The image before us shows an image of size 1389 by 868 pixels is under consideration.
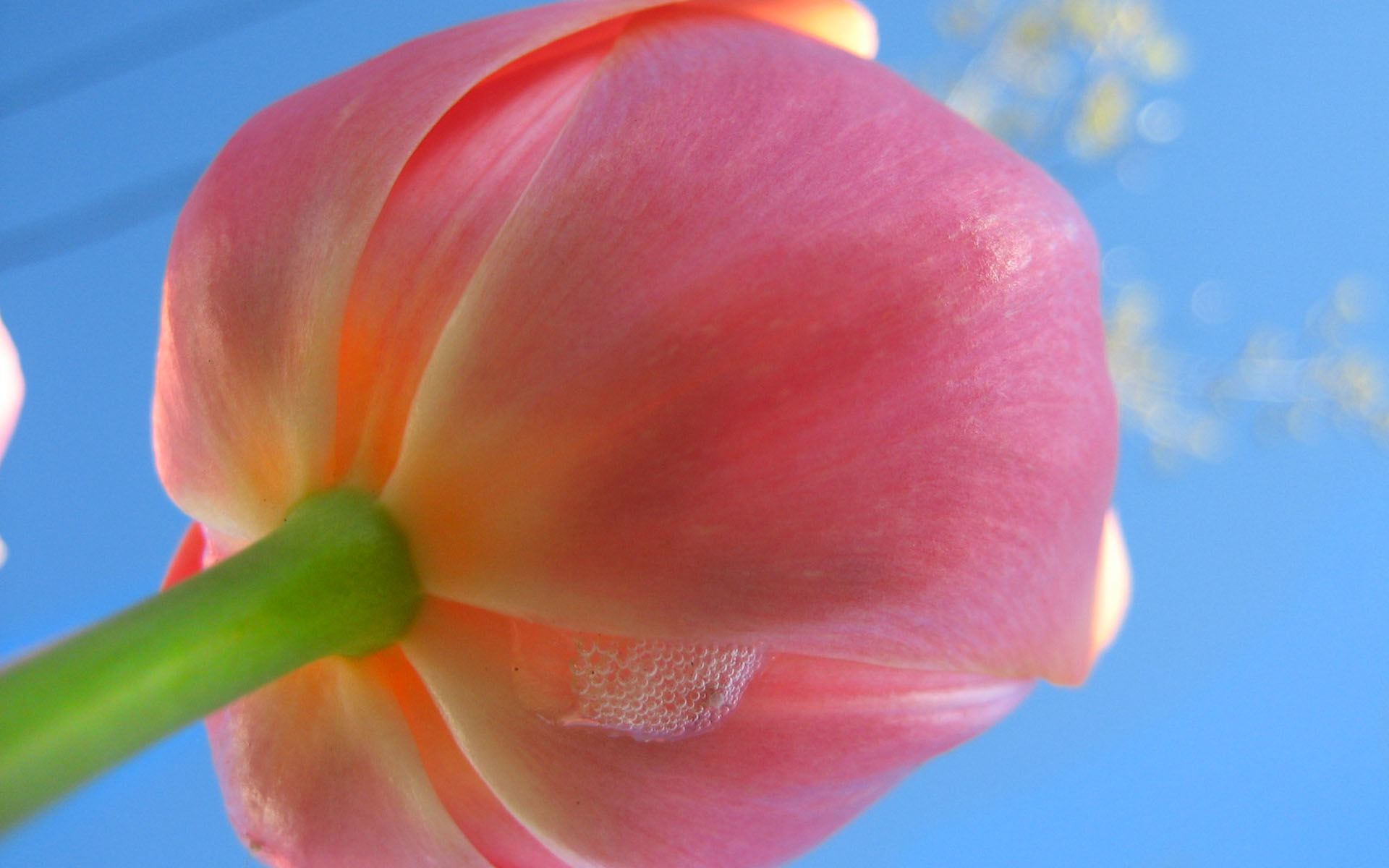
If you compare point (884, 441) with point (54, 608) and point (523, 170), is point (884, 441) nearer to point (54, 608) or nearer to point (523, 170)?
point (523, 170)

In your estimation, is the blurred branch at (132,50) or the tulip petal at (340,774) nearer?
the tulip petal at (340,774)

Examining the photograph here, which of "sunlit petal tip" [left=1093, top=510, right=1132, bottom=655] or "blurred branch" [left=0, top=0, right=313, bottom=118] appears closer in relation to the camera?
"sunlit petal tip" [left=1093, top=510, right=1132, bottom=655]

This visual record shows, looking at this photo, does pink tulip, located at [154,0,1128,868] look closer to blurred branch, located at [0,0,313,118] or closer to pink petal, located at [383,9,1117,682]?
pink petal, located at [383,9,1117,682]

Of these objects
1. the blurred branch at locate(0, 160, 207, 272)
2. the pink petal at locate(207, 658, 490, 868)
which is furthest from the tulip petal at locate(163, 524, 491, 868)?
the blurred branch at locate(0, 160, 207, 272)

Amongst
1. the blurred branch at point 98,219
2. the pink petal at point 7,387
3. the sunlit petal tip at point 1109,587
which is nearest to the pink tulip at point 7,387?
the pink petal at point 7,387

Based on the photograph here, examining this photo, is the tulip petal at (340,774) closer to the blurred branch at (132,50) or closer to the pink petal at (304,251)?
the pink petal at (304,251)

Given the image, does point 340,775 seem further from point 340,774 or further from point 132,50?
point 132,50
